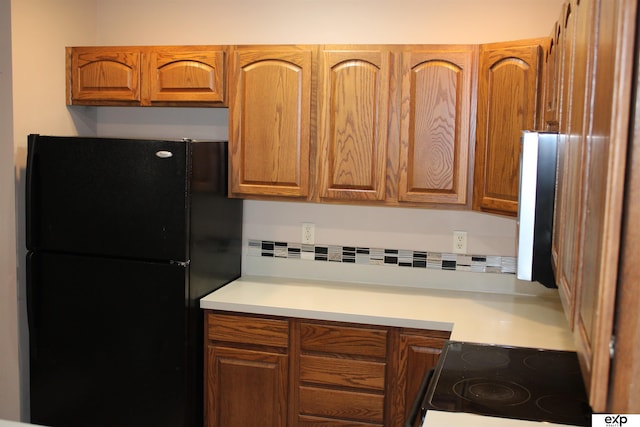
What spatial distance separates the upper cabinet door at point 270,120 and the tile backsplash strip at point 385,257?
440mm

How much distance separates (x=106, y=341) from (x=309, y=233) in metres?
1.11

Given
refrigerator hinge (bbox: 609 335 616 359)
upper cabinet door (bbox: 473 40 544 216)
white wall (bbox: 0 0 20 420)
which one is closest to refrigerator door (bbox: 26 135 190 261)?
white wall (bbox: 0 0 20 420)

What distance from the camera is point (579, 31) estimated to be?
125cm

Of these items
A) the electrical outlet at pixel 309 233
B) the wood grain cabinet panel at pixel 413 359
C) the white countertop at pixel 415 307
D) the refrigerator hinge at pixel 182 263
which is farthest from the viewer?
the electrical outlet at pixel 309 233

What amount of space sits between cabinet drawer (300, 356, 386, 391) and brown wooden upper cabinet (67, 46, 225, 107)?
129 centimetres

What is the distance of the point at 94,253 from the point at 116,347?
43cm

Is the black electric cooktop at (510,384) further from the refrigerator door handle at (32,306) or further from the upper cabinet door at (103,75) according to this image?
the upper cabinet door at (103,75)

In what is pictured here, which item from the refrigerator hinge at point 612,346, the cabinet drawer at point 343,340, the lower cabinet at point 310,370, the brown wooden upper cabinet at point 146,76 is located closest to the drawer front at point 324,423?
the lower cabinet at point 310,370

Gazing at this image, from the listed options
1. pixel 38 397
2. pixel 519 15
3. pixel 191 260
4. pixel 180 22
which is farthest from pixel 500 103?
pixel 38 397

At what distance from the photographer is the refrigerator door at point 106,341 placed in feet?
9.75

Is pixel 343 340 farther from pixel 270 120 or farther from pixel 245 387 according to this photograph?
pixel 270 120

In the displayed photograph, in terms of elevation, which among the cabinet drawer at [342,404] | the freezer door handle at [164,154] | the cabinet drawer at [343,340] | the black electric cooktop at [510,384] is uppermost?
the freezer door handle at [164,154]

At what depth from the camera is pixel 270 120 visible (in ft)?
10.3

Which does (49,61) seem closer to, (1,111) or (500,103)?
(1,111)
